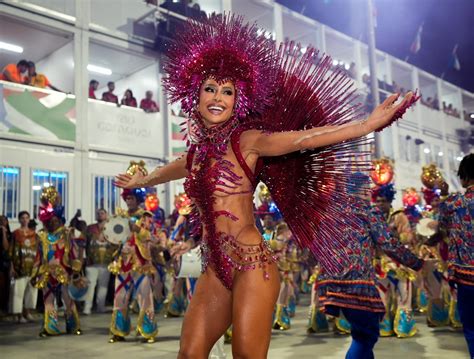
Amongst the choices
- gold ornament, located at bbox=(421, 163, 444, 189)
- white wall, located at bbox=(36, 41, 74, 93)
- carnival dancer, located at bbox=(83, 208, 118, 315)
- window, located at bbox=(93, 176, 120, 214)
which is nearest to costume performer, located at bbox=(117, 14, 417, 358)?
gold ornament, located at bbox=(421, 163, 444, 189)

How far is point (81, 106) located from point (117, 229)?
7211 millimetres

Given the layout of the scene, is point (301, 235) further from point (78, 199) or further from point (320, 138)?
point (78, 199)

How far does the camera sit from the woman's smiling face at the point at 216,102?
2.70 meters

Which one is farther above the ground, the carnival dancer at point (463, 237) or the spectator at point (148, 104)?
the spectator at point (148, 104)

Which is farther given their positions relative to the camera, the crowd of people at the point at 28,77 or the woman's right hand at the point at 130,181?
the crowd of people at the point at 28,77

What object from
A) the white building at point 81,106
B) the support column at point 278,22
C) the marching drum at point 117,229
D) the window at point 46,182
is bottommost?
the marching drum at point 117,229

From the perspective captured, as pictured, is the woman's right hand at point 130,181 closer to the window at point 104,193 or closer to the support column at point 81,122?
the support column at point 81,122

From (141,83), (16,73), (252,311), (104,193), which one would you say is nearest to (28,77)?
(16,73)

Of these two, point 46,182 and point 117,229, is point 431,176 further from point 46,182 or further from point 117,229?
point 46,182

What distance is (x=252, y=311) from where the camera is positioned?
2.36 m

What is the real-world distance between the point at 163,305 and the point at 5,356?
15.2 feet

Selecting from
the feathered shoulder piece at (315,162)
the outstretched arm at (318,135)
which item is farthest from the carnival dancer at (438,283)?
the outstretched arm at (318,135)

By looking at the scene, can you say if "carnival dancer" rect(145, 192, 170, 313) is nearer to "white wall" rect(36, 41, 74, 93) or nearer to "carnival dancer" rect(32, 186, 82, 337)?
"carnival dancer" rect(32, 186, 82, 337)

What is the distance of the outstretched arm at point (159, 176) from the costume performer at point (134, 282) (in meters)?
3.08
